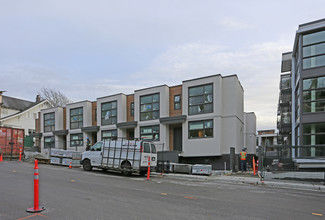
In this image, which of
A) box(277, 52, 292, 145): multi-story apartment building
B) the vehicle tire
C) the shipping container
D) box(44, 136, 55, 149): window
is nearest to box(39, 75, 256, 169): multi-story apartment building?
box(44, 136, 55, 149): window

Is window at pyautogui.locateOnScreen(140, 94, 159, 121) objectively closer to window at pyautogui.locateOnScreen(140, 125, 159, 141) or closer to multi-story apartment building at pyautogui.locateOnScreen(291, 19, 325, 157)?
window at pyautogui.locateOnScreen(140, 125, 159, 141)

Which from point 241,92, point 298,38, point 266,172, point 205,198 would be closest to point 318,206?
point 205,198

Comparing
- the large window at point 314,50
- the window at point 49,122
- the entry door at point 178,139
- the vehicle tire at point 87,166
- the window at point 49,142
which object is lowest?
the vehicle tire at point 87,166

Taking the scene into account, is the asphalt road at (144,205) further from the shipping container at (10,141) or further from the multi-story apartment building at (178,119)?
the shipping container at (10,141)

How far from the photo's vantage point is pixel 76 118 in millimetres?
31219

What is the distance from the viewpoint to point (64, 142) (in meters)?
32.8

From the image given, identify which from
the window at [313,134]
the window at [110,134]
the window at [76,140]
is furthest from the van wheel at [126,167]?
the window at [76,140]

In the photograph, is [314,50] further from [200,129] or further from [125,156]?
[125,156]

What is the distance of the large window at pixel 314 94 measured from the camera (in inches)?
723

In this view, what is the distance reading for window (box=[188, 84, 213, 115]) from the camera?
73.8 ft

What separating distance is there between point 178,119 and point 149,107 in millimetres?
3631

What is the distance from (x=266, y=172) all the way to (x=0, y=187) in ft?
42.4

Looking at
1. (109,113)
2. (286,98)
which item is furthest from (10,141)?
(286,98)

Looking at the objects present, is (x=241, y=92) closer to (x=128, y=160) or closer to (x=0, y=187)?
(x=128, y=160)
